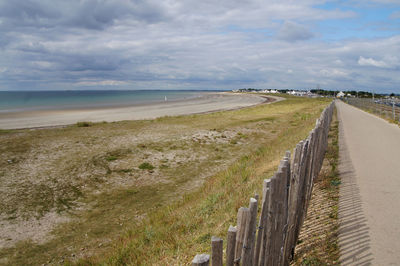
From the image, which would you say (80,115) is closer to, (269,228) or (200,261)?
(269,228)

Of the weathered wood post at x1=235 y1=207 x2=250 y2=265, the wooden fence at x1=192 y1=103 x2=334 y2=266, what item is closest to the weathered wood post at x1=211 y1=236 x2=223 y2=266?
the wooden fence at x1=192 y1=103 x2=334 y2=266

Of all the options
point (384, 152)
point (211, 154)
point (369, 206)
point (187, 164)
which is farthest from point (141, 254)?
point (384, 152)

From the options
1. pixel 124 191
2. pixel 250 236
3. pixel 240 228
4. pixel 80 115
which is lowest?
pixel 124 191

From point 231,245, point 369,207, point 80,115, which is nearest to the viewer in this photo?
point 231,245

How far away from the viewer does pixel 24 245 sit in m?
6.79

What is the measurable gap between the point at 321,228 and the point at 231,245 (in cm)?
357

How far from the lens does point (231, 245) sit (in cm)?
250

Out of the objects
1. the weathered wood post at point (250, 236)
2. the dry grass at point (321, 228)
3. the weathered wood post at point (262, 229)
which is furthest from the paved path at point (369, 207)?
the weathered wood post at point (250, 236)

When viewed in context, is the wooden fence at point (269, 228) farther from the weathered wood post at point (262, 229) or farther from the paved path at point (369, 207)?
the paved path at point (369, 207)

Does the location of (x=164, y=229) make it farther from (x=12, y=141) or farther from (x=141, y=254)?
(x=12, y=141)

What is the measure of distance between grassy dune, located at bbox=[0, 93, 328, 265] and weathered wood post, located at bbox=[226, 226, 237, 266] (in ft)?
7.44

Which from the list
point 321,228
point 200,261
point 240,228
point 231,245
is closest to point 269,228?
point 240,228

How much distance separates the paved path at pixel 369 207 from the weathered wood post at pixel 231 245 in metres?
2.50

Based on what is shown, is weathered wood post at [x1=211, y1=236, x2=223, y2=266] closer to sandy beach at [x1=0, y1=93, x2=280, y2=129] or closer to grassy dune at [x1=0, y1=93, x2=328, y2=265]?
grassy dune at [x1=0, y1=93, x2=328, y2=265]
